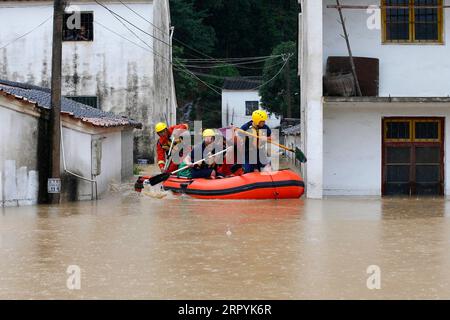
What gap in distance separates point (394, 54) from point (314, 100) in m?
2.85

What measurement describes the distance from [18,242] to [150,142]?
22884mm

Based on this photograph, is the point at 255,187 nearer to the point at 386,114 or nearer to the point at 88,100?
the point at 386,114

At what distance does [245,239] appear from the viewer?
541 inches

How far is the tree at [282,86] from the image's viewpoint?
54.8 metres

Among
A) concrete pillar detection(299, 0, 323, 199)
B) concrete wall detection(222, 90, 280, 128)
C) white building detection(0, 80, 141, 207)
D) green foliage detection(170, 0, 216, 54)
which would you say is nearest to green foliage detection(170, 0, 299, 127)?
green foliage detection(170, 0, 216, 54)

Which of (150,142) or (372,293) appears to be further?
(150,142)

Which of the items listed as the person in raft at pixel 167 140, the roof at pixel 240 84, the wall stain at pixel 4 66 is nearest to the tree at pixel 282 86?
the roof at pixel 240 84

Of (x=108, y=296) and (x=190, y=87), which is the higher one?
(x=190, y=87)

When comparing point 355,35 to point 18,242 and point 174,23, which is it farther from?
point 174,23

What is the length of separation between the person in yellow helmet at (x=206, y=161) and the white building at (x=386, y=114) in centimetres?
236

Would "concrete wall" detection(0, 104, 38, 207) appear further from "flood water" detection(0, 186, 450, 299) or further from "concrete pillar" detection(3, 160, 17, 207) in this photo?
"flood water" detection(0, 186, 450, 299)

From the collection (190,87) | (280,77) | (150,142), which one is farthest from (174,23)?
(150,142)
